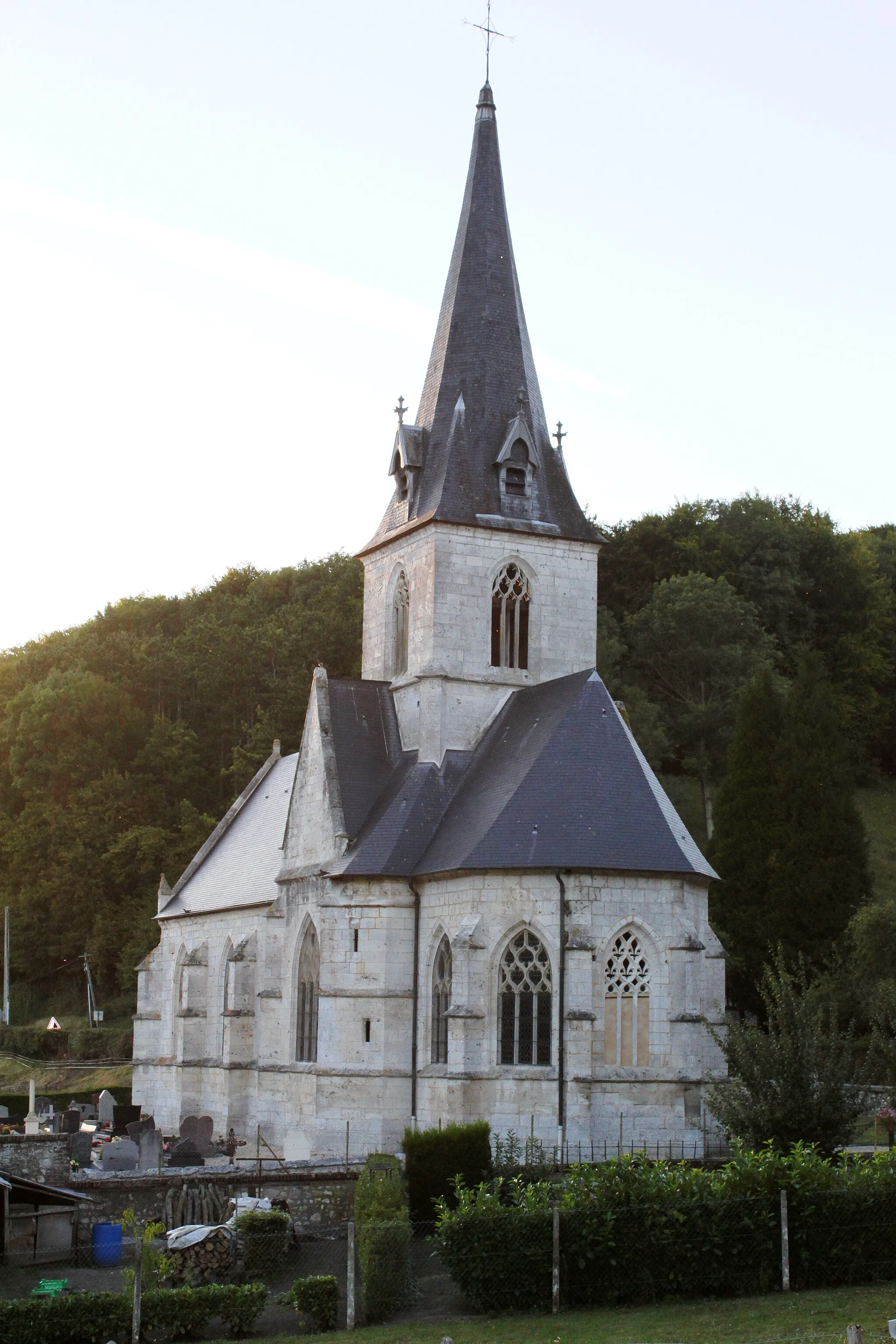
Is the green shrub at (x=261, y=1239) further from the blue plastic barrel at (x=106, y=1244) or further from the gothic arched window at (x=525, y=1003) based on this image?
the gothic arched window at (x=525, y=1003)

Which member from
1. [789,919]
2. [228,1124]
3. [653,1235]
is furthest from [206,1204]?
[789,919]

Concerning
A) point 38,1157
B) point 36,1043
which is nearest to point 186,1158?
point 38,1157

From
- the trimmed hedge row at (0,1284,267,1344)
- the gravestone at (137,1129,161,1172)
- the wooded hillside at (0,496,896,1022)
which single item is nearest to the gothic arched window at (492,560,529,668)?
the gravestone at (137,1129,161,1172)

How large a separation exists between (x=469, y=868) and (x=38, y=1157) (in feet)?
31.0

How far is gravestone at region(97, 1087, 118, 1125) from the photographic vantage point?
120 feet

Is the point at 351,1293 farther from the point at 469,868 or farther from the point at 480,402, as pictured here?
the point at 480,402

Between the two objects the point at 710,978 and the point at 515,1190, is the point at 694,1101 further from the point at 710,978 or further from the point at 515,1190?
the point at 515,1190

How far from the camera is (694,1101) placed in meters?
28.1

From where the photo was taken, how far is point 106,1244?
2203cm

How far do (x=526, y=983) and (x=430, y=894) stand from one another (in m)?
3.33

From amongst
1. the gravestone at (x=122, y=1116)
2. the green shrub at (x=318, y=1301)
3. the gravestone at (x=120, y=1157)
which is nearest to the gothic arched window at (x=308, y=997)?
the gravestone at (x=122, y=1116)

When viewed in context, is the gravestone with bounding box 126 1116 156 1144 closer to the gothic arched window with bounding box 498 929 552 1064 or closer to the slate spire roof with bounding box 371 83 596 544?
the gothic arched window with bounding box 498 929 552 1064

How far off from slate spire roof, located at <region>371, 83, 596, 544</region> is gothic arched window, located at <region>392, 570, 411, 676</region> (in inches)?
50.7

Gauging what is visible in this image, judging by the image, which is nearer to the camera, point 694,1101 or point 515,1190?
point 515,1190
